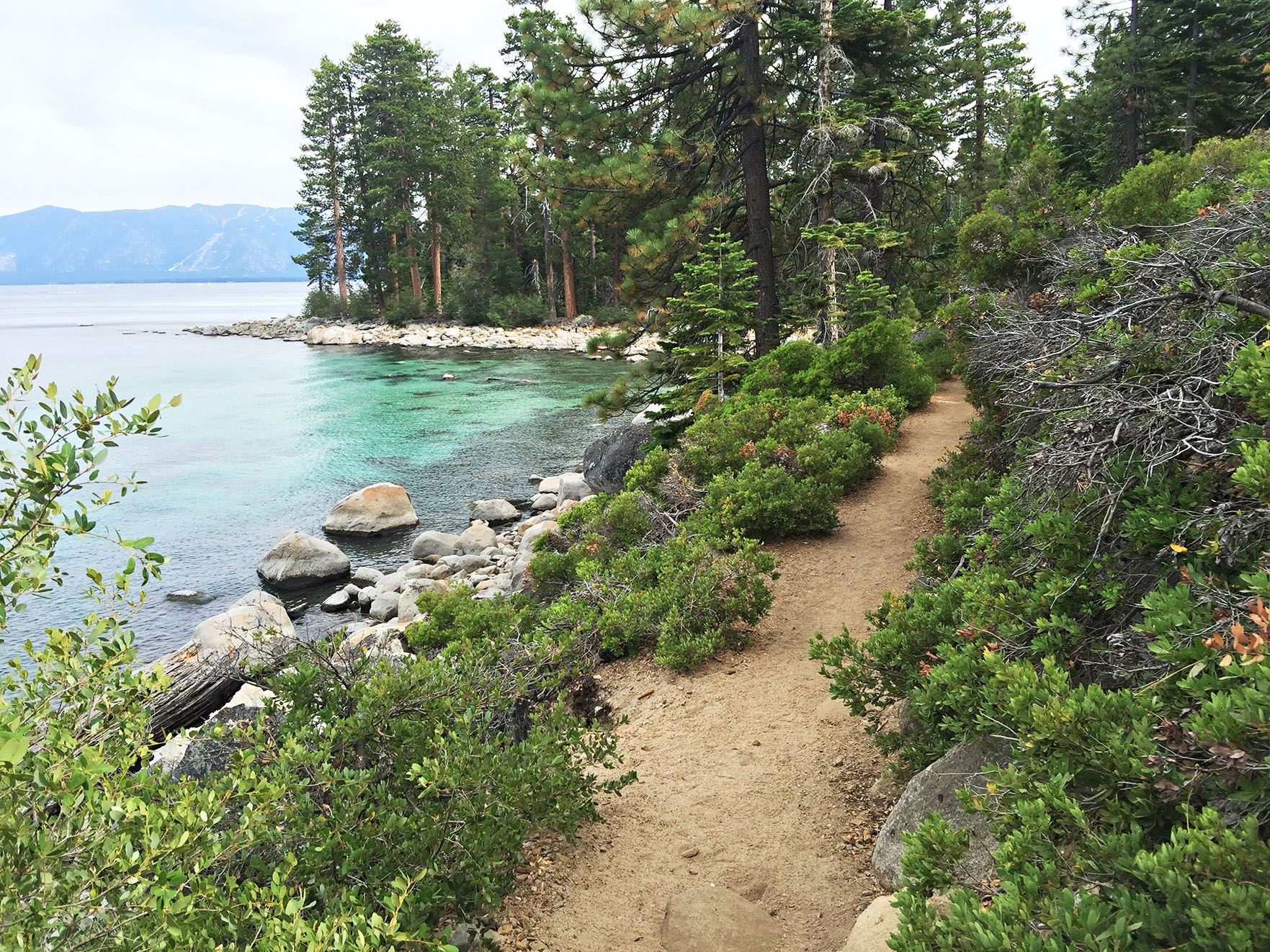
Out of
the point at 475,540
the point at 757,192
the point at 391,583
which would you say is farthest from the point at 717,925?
the point at 757,192

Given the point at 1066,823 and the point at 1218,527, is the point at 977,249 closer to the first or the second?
the point at 1218,527

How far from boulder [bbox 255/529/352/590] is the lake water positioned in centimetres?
31

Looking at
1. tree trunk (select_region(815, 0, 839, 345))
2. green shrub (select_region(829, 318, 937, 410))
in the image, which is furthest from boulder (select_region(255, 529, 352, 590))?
tree trunk (select_region(815, 0, 839, 345))

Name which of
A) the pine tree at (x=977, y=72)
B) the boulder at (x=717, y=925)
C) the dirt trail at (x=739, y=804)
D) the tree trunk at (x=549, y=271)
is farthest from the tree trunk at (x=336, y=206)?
the boulder at (x=717, y=925)

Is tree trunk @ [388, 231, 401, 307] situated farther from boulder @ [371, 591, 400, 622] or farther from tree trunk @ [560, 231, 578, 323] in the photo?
boulder @ [371, 591, 400, 622]

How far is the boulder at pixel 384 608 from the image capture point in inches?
380

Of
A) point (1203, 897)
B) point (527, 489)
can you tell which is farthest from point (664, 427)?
point (1203, 897)

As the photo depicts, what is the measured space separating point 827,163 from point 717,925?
39.1ft

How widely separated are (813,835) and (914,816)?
0.68 meters

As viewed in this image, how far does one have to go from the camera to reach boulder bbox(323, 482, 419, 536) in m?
12.7

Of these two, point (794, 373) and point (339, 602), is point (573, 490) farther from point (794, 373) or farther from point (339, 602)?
point (794, 373)

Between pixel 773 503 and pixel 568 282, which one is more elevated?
pixel 568 282

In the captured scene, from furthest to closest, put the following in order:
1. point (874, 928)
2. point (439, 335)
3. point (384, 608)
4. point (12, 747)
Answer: point (439, 335) → point (384, 608) → point (874, 928) → point (12, 747)

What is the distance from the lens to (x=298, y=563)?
10.8 m
